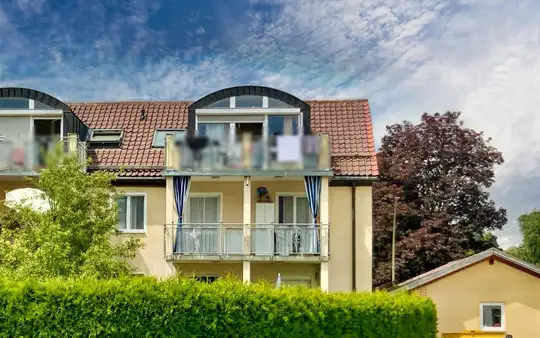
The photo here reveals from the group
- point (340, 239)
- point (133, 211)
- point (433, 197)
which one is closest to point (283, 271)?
point (340, 239)

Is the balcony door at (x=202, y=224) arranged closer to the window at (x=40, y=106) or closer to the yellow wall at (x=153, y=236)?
the yellow wall at (x=153, y=236)

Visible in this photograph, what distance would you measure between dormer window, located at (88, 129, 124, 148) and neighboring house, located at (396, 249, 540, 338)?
37.5 feet

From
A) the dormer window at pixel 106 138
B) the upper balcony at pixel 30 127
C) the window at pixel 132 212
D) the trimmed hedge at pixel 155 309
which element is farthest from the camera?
the dormer window at pixel 106 138

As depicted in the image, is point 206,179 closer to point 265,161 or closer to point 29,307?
point 265,161

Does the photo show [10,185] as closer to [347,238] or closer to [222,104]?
[222,104]

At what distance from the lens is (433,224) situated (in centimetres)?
Answer: 4206

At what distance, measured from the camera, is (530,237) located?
5972cm

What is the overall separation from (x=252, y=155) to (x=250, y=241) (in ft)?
9.44

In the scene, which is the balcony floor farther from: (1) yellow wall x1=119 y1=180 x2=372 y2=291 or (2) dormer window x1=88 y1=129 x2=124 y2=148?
(2) dormer window x1=88 y1=129 x2=124 y2=148

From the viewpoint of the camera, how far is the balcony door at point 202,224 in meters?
28.2

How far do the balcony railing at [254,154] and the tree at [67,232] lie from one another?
313 cm

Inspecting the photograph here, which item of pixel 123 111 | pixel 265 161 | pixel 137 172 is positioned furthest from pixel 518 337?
pixel 123 111

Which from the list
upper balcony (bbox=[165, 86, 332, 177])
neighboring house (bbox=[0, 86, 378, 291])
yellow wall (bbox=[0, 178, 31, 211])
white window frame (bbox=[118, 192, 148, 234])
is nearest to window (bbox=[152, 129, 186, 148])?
neighboring house (bbox=[0, 86, 378, 291])

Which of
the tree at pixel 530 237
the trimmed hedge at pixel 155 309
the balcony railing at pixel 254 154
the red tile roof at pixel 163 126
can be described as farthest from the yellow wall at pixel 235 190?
the tree at pixel 530 237
